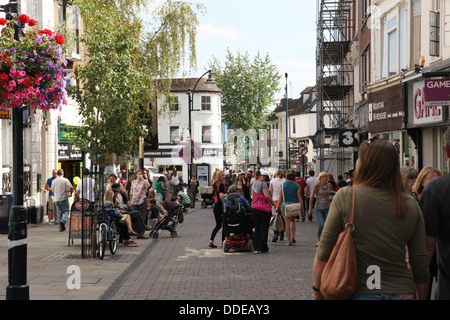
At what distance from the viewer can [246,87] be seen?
2817 inches

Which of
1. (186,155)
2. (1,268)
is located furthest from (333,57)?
(1,268)

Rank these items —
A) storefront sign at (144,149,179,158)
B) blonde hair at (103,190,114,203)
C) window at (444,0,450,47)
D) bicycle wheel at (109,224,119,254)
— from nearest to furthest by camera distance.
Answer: bicycle wheel at (109,224,119,254) < window at (444,0,450,47) < blonde hair at (103,190,114,203) < storefront sign at (144,149,179,158)

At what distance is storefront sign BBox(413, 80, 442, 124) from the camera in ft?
53.7

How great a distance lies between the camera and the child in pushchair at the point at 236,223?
14602 millimetres

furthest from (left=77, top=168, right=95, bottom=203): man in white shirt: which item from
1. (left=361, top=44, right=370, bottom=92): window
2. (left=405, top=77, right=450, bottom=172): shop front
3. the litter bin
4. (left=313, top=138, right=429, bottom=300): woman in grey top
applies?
(left=361, top=44, right=370, bottom=92): window

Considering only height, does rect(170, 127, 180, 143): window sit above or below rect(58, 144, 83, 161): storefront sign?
above

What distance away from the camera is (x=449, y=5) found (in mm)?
15445

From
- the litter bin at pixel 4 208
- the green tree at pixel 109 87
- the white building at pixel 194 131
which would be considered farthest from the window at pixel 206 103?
the litter bin at pixel 4 208

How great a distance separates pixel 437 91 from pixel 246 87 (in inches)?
2327

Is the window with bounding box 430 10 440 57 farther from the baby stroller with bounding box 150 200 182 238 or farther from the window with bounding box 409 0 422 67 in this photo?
the baby stroller with bounding box 150 200 182 238

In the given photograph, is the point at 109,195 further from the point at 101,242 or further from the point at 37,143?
the point at 37,143

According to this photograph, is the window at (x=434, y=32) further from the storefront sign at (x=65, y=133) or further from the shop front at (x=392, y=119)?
the storefront sign at (x=65, y=133)

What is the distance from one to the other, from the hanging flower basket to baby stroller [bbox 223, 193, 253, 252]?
611 centimetres

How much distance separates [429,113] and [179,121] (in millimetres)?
50998
